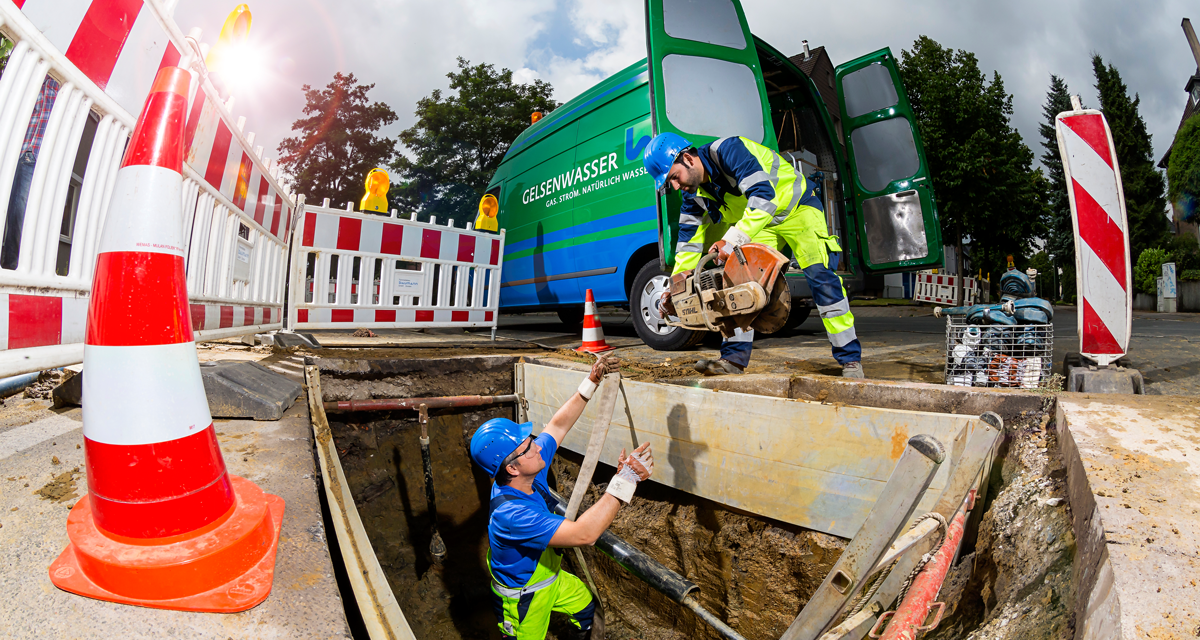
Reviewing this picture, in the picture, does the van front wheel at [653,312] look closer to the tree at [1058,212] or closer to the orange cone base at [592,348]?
the orange cone base at [592,348]

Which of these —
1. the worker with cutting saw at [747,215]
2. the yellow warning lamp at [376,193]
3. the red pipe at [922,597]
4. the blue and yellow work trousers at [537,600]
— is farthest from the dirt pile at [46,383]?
the yellow warning lamp at [376,193]

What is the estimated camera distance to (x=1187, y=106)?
24938mm

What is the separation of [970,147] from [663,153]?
1728 cm

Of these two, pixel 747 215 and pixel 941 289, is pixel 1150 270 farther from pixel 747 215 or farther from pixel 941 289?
pixel 747 215

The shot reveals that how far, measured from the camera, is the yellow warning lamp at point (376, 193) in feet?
17.3

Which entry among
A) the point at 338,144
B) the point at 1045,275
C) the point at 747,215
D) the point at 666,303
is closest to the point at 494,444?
the point at 666,303

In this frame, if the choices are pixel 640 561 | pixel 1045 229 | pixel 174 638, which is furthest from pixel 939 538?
pixel 1045 229

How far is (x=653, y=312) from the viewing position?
4621 millimetres

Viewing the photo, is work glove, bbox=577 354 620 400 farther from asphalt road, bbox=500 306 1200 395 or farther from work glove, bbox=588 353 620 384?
asphalt road, bbox=500 306 1200 395

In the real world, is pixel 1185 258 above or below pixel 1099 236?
above

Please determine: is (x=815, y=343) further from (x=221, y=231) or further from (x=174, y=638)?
(x=174, y=638)

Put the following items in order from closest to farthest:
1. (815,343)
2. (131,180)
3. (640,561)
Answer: (131,180)
(640,561)
(815,343)

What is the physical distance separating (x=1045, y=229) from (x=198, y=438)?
81.0ft

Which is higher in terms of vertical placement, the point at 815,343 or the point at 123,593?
the point at 815,343
